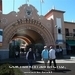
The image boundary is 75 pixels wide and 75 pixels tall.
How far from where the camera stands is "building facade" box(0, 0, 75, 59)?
24.6m

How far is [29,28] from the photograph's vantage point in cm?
2648

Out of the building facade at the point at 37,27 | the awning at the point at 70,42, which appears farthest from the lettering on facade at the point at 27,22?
the awning at the point at 70,42

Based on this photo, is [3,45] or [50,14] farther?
[50,14]

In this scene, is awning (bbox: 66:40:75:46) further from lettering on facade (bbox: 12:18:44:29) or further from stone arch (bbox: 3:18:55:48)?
lettering on facade (bbox: 12:18:44:29)

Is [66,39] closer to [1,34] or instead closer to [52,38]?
[52,38]

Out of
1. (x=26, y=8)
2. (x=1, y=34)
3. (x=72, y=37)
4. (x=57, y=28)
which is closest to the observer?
(x=1, y=34)

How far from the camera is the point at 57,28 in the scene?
29.2 m

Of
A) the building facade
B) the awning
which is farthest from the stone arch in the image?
the awning

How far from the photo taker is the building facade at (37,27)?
24.6 meters

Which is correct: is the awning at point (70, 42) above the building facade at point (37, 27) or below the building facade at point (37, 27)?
below

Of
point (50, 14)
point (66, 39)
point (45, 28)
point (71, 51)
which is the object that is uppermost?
point (50, 14)

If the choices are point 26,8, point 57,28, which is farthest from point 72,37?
point 26,8

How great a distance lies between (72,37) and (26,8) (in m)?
12.0

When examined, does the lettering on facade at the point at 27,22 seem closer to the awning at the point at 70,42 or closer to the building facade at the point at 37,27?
the building facade at the point at 37,27
